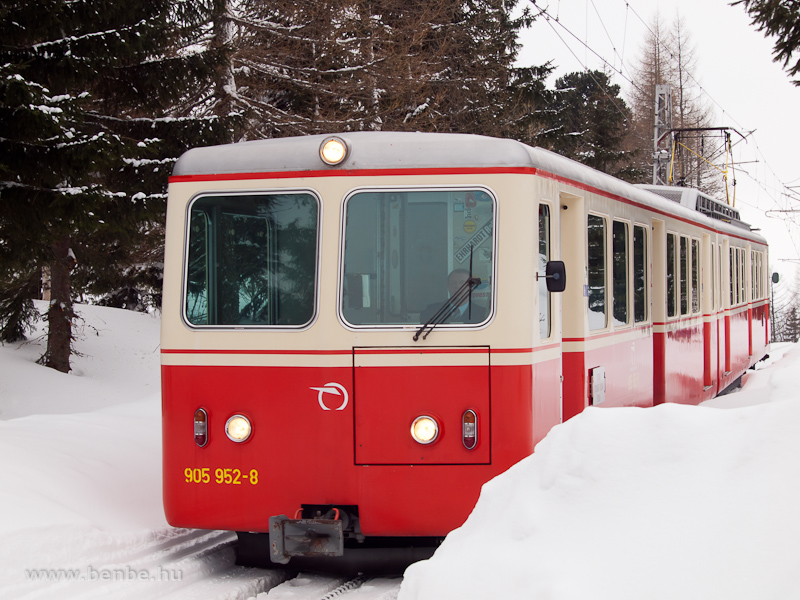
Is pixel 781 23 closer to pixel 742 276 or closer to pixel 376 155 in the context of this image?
pixel 376 155

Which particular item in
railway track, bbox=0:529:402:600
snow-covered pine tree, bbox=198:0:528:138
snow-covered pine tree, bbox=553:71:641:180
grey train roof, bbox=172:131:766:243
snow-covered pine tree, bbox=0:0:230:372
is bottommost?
railway track, bbox=0:529:402:600

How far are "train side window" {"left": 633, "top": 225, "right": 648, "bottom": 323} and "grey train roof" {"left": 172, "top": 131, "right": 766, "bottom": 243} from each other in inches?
102

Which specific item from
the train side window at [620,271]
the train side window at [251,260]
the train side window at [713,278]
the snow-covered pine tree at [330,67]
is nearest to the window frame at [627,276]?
the train side window at [620,271]

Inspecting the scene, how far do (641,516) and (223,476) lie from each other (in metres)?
2.95

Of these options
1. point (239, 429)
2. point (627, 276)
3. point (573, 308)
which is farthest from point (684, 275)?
point (239, 429)

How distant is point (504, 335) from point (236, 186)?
6.22 ft

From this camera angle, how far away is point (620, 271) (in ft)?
25.1

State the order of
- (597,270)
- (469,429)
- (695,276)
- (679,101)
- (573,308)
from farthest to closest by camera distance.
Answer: (679,101) → (695,276) → (597,270) → (573,308) → (469,429)

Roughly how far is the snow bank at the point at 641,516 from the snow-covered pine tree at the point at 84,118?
259 inches

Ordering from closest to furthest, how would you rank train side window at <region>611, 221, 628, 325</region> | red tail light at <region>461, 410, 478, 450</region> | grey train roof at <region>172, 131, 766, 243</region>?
red tail light at <region>461, 410, 478, 450</region>, grey train roof at <region>172, 131, 766, 243</region>, train side window at <region>611, 221, 628, 325</region>

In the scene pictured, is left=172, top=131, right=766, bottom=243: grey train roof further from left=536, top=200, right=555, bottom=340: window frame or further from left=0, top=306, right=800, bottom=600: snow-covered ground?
left=0, top=306, right=800, bottom=600: snow-covered ground

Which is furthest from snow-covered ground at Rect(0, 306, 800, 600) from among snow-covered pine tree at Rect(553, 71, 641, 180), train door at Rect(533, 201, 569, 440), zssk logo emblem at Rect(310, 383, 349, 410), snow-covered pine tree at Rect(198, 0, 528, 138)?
snow-covered pine tree at Rect(553, 71, 641, 180)

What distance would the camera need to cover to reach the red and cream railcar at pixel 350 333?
5.35 metres

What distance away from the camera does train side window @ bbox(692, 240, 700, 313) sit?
432 inches
